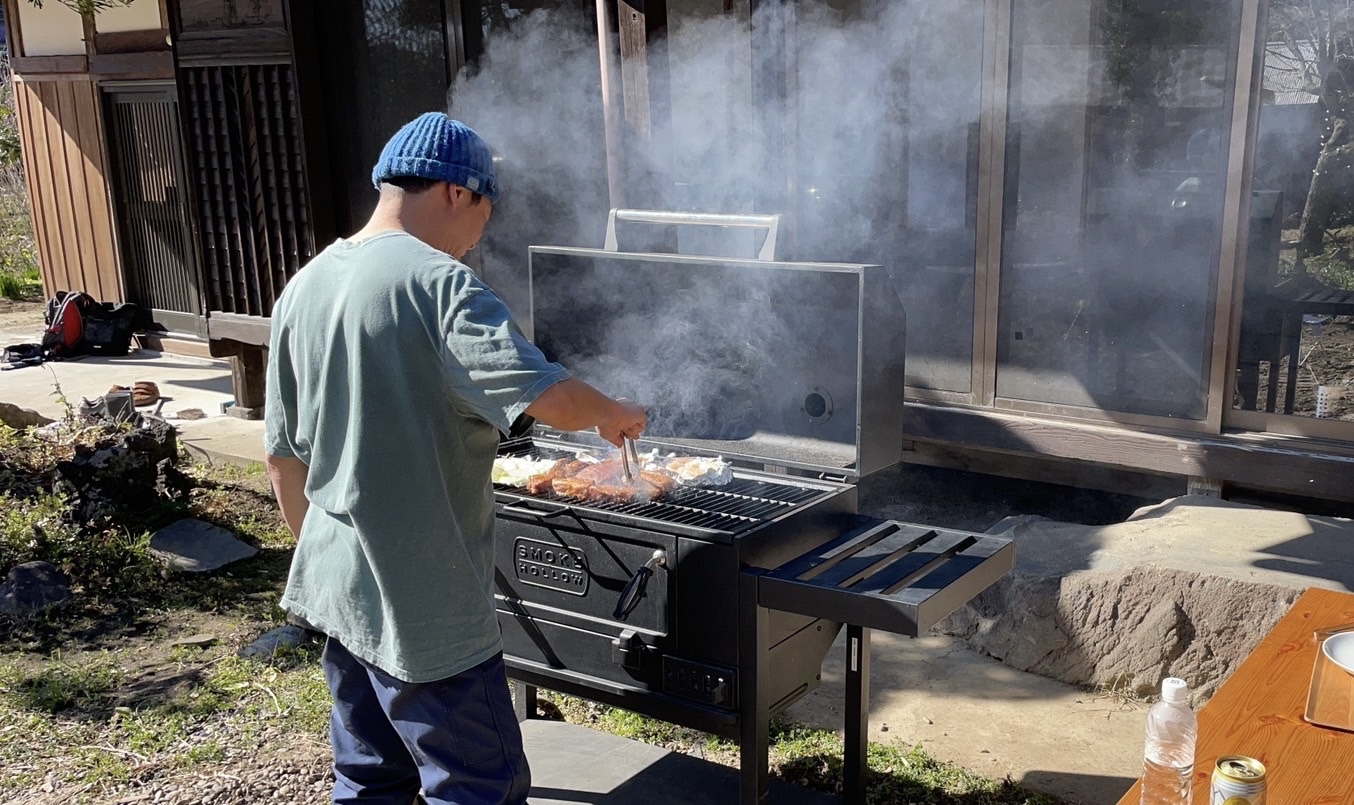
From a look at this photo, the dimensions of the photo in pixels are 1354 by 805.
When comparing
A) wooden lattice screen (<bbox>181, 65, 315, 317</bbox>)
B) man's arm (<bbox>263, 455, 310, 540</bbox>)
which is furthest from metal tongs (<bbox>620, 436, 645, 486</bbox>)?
wooden lattice screen (<bbox>181, 65, 315, 317</bbox>)

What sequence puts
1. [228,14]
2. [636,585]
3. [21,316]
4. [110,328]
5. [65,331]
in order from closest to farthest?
1. [636,585]
2. [228,14]
3. [65,331]
4. [110,328]
5. [21,316]

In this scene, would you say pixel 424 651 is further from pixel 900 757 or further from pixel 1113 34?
pixel 1113 34

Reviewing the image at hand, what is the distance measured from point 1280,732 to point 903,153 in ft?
13.2

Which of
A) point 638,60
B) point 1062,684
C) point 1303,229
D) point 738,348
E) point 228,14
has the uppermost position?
point 228,14

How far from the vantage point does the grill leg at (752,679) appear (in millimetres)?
2773

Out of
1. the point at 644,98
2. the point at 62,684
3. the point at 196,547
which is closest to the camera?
the point at 62,684

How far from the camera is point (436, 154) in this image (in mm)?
2490

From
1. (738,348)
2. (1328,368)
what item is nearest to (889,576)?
(738,348)

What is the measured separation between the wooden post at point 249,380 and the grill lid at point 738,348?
17.0ft

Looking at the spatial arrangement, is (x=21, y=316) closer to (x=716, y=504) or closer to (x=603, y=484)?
(x=603, y=484)

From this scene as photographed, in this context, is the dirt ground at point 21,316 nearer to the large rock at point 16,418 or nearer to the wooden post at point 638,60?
the large rock at point 16,418

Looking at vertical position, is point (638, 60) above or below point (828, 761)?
above

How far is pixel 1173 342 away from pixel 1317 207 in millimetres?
792

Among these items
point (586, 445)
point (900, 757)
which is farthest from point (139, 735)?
point (900, 757)
